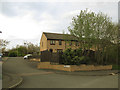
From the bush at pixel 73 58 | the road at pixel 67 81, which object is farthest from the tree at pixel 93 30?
the road at pixel 67 81

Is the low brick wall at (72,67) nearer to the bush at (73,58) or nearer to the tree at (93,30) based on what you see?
the bush at (73,58)

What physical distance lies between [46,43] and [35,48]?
31294 millimetres

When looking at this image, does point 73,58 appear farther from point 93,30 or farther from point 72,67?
point 93,30

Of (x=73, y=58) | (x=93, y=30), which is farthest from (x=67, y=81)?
(x=93, y=30)

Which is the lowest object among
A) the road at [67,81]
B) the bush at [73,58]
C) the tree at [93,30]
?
the road at [67,81]

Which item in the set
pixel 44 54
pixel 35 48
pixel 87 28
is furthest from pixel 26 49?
pixel 87 28

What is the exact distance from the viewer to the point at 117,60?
2261 cm

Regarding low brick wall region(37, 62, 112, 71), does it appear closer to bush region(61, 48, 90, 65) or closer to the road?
bush region(61, 48, 90, 65)

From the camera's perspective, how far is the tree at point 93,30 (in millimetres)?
16516

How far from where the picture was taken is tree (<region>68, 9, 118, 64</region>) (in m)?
16.5

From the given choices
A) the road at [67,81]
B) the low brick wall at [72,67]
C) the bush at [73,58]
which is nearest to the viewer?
the road at [67,81]

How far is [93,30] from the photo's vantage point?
1652 cm

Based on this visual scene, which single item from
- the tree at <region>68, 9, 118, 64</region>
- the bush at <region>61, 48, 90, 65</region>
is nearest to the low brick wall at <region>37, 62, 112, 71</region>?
the bush at <region>61, 48, 90, 65</region>

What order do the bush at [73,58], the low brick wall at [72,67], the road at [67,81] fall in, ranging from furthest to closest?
the bush at [73,58], the low brick wall at [72,67], the road at [67,81]
